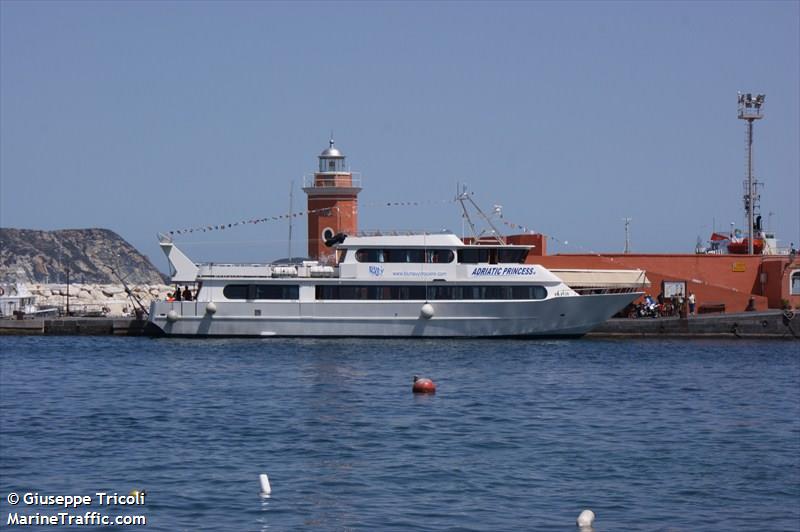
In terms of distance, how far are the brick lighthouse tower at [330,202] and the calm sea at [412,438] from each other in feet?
45.4

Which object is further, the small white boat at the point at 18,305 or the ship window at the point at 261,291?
the small white boat at the point at 18,305

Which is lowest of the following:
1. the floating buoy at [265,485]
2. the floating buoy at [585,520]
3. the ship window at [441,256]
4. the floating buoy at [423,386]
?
the floating buoy at [585,520]

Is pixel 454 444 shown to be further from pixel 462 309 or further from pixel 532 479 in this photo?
pixel 462 309

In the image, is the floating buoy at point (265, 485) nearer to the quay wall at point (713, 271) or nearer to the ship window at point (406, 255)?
the ship window at point (406, 255)

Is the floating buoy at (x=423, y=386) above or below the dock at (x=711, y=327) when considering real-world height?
below

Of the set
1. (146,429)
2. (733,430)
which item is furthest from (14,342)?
(733,430)

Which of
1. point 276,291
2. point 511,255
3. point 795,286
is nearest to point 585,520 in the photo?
point 511,255

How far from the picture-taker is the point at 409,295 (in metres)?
43.5

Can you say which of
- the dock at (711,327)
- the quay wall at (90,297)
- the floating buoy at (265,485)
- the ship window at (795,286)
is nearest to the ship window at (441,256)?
the dock at (711,327)

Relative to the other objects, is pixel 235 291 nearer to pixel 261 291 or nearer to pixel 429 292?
pixel 261 291

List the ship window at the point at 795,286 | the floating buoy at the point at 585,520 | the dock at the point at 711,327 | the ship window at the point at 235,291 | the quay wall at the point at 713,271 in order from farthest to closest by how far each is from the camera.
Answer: the ship window at the point at 795,286 → the quay wall at the point at 713,271 → the dock at the point at 711,327 → the ship window at the point at 235,291 → the floating buoy at the point at 585,520

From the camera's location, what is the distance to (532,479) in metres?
19.4

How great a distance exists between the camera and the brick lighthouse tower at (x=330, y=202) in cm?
5216

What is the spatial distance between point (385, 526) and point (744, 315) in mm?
30912
